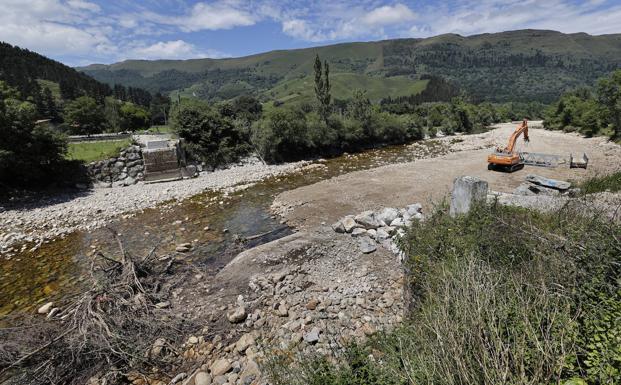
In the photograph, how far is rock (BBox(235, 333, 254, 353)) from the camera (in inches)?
256

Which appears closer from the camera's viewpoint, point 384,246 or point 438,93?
point 384,246

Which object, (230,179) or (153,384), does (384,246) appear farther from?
(230,179)

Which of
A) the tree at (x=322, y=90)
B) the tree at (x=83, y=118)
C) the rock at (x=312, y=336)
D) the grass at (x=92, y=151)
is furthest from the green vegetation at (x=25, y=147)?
the tree at (x=83, y=118)

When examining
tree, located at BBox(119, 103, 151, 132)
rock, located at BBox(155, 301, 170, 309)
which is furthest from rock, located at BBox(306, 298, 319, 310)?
tree, located at BBox(119, 103, 151, 132)

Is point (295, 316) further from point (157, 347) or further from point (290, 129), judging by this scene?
point (290, 129)

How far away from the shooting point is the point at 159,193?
67.9ft

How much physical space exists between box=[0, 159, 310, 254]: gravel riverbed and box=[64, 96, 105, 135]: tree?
33.1 meters

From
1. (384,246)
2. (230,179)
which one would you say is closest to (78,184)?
(230,179)

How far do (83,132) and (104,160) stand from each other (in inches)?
1262

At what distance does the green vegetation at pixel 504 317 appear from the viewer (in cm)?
309

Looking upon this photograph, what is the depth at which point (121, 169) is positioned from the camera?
2345 centimetres

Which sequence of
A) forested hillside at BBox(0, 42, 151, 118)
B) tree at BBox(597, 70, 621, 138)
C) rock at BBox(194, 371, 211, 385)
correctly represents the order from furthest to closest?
forested hillside at BBox(0, 42, 151, 118)
tree at BBox(597, 70, 621, 138)
rock at BBox(194, 371, 211, 385)

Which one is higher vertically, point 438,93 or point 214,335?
point 438,93

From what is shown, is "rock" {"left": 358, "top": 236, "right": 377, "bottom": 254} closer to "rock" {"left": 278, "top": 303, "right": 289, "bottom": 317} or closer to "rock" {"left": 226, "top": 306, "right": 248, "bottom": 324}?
"rock" {"left": 278, "top": 303, "right": 289, "bottom": 317}
